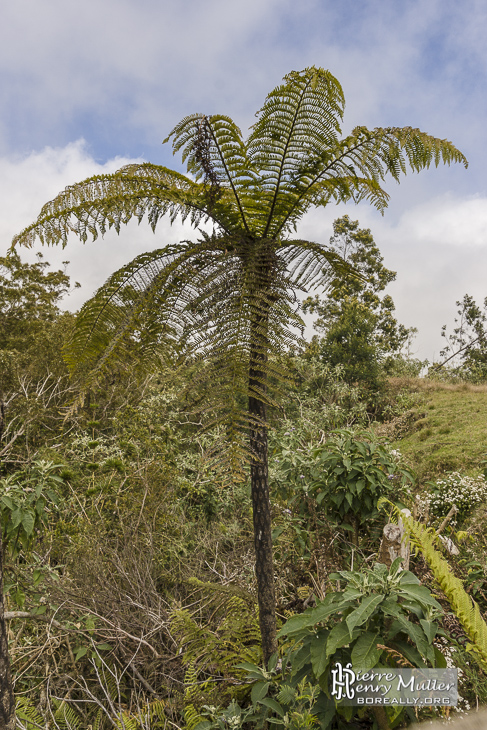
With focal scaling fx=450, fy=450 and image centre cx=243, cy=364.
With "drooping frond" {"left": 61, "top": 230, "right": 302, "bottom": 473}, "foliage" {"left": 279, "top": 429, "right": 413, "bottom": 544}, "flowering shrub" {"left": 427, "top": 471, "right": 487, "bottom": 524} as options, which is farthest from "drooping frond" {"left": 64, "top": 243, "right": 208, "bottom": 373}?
"flowering shrub" {"left": 427, "top": 471, "right": 487, "bottom": 524}

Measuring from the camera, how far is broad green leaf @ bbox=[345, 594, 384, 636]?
154 centimetres

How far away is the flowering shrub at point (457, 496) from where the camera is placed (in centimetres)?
435

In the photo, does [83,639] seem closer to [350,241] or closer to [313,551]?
[313,551]

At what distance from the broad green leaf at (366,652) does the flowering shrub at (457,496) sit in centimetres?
307

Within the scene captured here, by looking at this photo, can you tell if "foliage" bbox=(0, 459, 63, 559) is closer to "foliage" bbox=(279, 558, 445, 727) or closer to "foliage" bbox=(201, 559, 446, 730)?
"foliage" bbox=(201, 559, 446, 730)

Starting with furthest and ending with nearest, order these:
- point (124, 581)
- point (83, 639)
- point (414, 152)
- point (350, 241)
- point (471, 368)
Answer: point (350, 241), point (471, 368), point (124, 581), point (83, 639), point (414, 152)

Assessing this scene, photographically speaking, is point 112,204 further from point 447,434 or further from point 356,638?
point 447,434

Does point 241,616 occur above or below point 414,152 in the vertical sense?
below

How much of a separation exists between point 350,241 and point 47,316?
41.1 ft

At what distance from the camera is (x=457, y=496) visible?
4375 millimetres

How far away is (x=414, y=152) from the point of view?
1863 millimetres

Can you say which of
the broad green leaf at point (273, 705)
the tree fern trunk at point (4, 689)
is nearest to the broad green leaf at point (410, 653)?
the broad green leaf at point (273, 705)

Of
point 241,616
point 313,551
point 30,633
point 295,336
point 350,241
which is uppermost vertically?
point 350,241

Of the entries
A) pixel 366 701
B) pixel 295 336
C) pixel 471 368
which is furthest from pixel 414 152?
pixel 471 368
